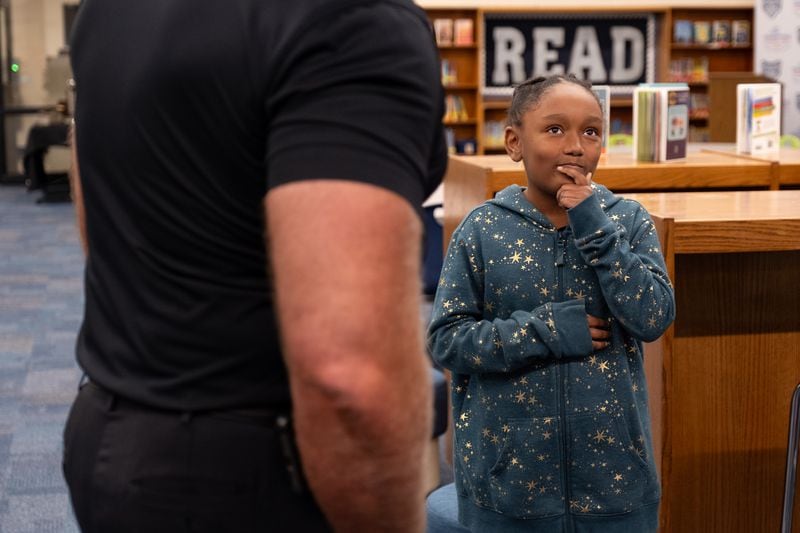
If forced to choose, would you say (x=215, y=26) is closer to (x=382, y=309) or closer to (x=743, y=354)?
(x=382, y=309)

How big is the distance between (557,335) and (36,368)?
4.27 meters

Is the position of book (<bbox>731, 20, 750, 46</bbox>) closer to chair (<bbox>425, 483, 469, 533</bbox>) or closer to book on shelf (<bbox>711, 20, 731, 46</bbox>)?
book on shelf (<bbox>711, 20, 731, 46</bbox>)

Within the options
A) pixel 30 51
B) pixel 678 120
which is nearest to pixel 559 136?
pixel 678 120

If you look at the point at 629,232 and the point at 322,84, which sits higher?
the point at 322,84

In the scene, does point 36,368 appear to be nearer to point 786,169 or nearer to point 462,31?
Answer: point 786,169

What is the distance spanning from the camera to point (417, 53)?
99cm

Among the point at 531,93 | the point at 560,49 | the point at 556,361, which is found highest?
the point at 560,49

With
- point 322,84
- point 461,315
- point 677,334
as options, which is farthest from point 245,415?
point 677,334

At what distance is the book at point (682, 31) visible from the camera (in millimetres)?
Answer: 12664

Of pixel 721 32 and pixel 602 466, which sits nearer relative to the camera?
pixel 602 466

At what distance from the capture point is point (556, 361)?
2.04 metres

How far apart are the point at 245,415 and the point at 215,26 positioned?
346mm

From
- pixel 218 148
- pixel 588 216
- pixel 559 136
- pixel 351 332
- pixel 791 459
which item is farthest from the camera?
pixel 791 459

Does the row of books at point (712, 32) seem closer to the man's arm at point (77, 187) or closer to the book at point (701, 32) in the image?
the book at point (701, 32)
